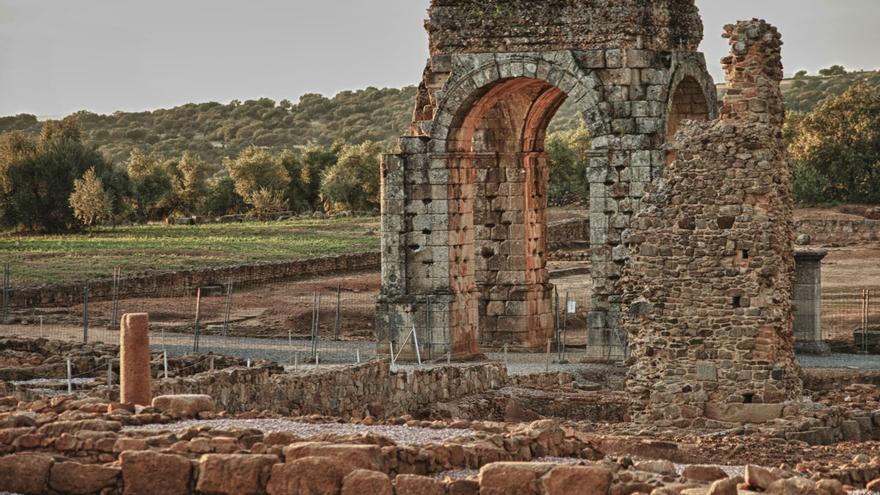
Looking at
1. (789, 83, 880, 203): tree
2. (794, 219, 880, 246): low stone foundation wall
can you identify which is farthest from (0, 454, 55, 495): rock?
(789, 83, 880, 203): tree

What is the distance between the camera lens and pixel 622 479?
14836mm

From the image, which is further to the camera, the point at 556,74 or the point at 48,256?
the point at 48,256

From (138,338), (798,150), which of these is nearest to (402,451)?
(138,338)

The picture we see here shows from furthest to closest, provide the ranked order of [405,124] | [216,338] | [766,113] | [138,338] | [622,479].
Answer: [405,124] < [216,338] < [766,113] < [138,338] < [622,479]

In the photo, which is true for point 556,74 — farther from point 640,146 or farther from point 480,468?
point 480,468

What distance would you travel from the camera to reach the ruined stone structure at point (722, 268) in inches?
893

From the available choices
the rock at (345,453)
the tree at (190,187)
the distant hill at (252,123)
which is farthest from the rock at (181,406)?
the distant hill at (252,123)

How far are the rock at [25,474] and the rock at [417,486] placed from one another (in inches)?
113

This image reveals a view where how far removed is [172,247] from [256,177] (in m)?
33.4

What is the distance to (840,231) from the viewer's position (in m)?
64.0

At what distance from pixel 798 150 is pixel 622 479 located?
60682mm

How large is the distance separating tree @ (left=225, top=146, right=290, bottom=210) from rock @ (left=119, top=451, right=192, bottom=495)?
7748 cm

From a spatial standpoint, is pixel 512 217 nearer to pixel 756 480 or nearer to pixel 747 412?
pixel 747 412

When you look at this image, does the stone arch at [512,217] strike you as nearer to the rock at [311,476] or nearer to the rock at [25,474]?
the rock at [25,474]
